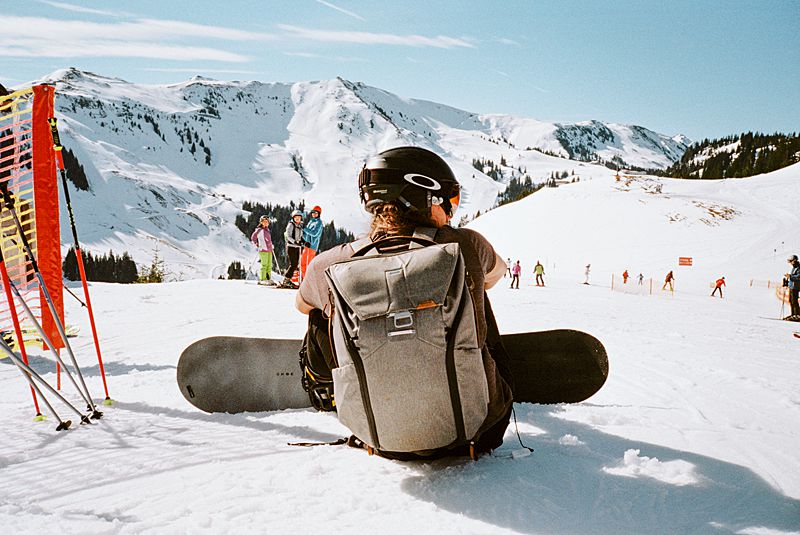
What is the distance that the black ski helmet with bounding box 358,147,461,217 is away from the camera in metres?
2.50

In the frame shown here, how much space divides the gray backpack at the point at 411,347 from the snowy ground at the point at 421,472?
1.18 feet

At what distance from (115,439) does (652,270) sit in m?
44.3

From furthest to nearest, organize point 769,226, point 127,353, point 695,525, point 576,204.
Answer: point 576,204, point 769,226, point 127,353, point 695,525

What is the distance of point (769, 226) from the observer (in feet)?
164

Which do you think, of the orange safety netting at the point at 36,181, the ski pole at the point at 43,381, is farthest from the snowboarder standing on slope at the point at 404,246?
the orange safety netting at the point at 36,181

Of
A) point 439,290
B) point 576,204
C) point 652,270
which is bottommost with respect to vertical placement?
point 652,270

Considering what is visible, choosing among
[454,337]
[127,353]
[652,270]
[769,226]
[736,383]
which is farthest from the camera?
[769,226]

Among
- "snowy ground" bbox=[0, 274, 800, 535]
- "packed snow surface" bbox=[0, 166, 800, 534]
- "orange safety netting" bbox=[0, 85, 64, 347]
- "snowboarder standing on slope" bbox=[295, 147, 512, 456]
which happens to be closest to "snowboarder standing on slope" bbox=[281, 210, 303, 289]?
"packed snow surface" bbox=[0, 166, 800, 534]

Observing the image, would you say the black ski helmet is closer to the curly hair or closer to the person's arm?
the curly hair

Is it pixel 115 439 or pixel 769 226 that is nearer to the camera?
pixel 115 439

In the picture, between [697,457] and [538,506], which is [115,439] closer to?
[538,506]

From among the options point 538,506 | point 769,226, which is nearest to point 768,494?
point 538,506

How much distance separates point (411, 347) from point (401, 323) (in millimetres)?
119

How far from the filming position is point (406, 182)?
2500 millimetres
